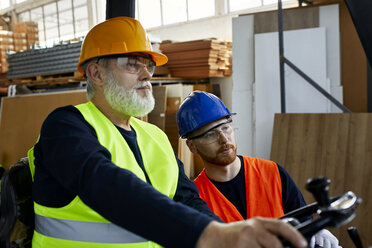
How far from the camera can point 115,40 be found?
1.93 meters

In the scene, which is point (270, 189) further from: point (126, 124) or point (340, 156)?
point (340, 156)

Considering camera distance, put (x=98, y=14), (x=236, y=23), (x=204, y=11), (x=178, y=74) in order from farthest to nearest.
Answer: (x=98, y=14)
(x=204, y=11)
(x=178, y=74)
(x=236, y=23)

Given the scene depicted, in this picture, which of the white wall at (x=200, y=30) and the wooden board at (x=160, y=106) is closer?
the wooden board at (x=160, y=106)

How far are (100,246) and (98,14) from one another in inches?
442

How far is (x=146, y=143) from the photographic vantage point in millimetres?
2012

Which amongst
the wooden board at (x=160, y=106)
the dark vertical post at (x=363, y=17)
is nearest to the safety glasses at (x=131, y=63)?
the dark vertical post at (x=363, y=17)

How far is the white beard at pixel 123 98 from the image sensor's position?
195 cm

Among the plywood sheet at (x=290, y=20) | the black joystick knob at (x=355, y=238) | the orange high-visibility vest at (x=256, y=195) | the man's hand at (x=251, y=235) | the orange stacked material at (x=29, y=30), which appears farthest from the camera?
the orange stacked material at (x=29, y=30)

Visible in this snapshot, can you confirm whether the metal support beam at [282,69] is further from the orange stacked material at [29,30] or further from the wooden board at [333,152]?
the orange stacked material at [29,30]

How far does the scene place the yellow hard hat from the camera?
1.93 m

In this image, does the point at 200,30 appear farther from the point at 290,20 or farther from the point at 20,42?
the point at 20,42

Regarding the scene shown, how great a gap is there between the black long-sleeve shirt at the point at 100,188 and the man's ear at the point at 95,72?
41 centimetres

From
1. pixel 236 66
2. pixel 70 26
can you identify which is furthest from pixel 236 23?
pixel 70 26

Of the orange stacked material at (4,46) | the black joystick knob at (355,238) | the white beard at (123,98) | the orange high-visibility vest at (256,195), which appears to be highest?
the orange stacked material at (4,46)
